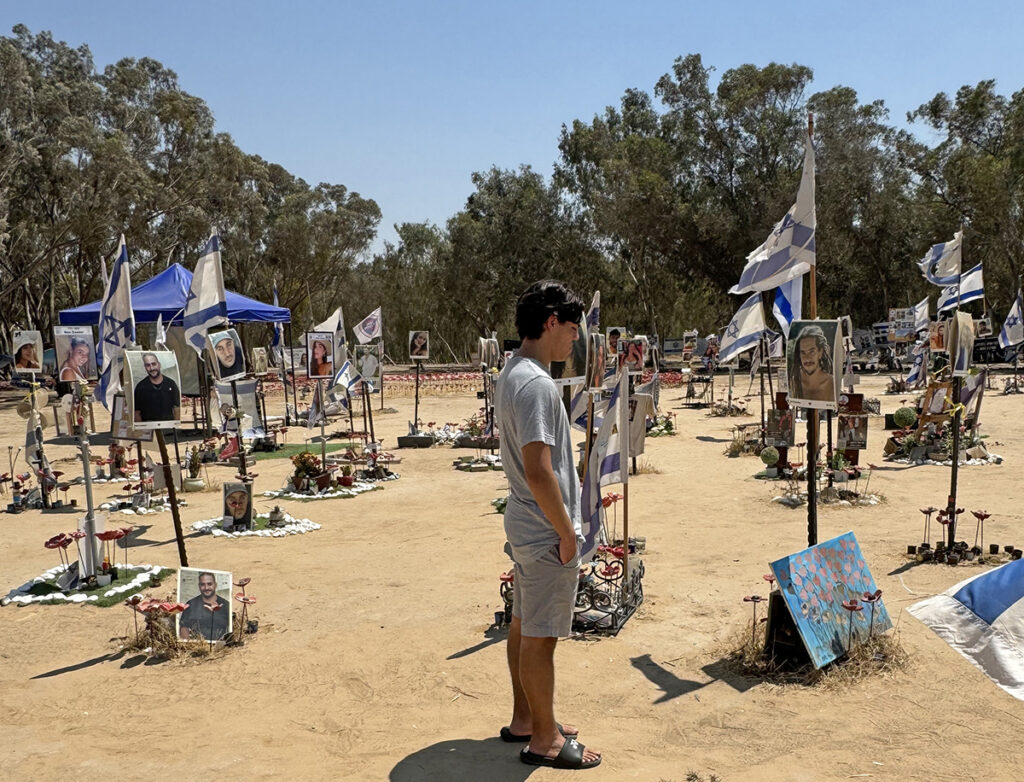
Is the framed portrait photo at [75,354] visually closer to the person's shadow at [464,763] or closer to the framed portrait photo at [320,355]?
the framed portrait photo at [320,355]

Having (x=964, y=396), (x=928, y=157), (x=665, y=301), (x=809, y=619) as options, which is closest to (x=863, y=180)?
(x=928, y=157)

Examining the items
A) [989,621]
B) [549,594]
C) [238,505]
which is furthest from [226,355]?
[989,621]

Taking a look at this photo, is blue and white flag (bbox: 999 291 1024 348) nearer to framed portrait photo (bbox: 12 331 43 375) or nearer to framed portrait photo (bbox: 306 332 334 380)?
framed portrait photo (bbox: 306 332 334 380)

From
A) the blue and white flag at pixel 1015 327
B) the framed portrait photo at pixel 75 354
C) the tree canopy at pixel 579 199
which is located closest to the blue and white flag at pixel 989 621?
the framed portrait photo at pixel 75 354

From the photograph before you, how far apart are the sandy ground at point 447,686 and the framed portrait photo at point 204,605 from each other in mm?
275

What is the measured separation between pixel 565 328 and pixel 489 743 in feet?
7.00

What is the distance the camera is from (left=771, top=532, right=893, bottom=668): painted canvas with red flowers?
17.2 ft

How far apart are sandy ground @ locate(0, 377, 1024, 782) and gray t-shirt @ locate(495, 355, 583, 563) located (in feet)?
3.73

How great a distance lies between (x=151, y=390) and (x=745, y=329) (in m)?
10.1

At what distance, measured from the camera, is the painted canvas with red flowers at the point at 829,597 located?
5.23 m

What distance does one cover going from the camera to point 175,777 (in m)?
4.20

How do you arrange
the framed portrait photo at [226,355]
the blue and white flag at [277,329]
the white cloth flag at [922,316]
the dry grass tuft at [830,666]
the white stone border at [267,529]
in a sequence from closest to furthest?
the dry grass tuft at [830,666], the white stone border at [267,529], the framed portrait photo at [226,355], the white cloth flag at [922,316], the blue and white flag at [277,329]

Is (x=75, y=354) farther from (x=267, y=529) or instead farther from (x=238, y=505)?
(x=267, y=529)

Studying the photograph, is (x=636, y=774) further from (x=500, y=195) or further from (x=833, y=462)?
(x=500, y=195)
